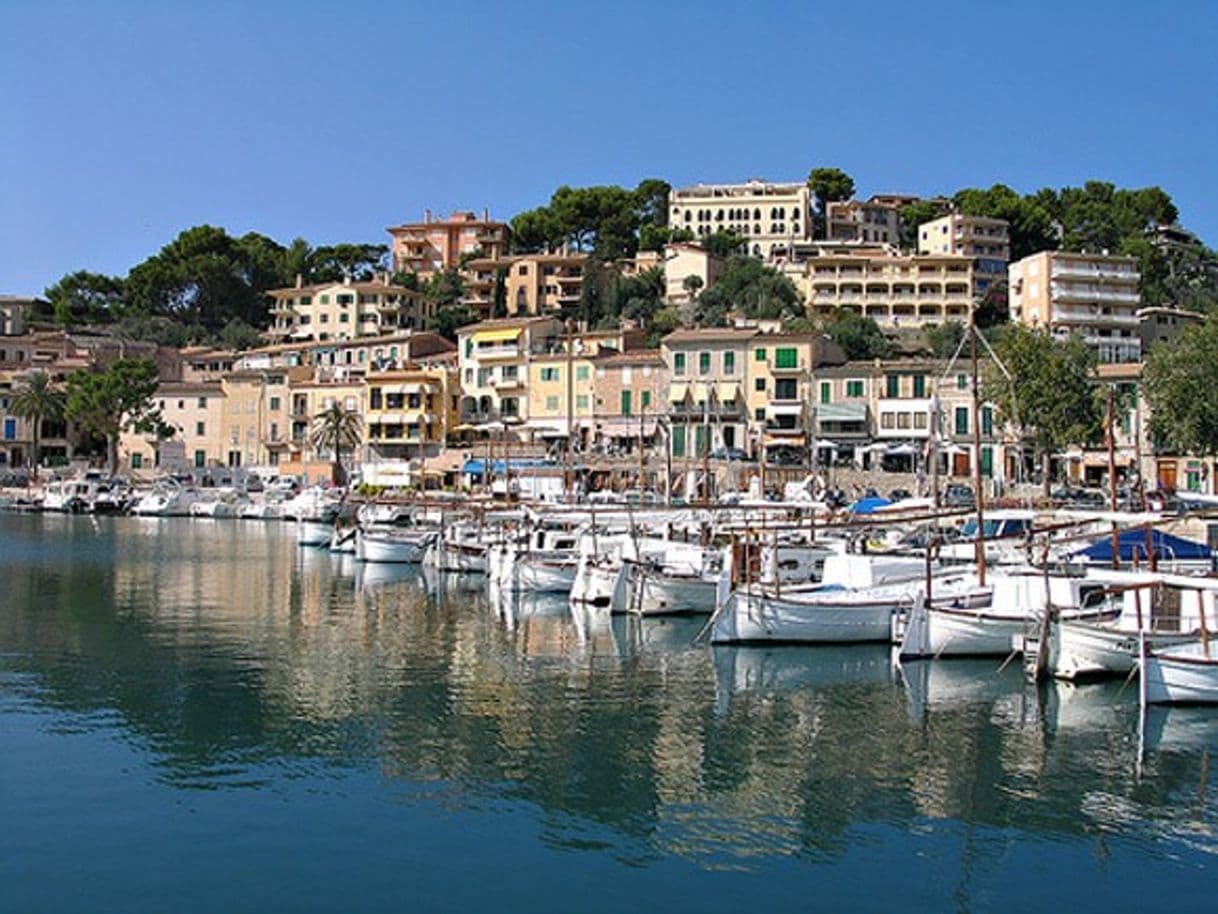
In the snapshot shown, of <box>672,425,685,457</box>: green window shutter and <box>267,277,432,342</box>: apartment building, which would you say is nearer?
<box>672,425,685,457</box>: green window shutter

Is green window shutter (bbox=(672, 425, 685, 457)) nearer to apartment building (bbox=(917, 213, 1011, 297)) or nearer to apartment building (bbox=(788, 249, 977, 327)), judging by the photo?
apartment building (bbox=(788, 249, 977, 327))

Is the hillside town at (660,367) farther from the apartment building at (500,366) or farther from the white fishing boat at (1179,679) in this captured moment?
the white fishing boat at (1179,679)

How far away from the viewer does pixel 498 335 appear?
87.2 meters

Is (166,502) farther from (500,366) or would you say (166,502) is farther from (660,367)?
(660,367)

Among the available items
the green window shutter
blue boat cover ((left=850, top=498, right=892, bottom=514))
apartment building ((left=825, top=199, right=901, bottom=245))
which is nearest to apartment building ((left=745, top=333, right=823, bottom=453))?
the green window shutter

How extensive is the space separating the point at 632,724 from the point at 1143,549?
62.5ft

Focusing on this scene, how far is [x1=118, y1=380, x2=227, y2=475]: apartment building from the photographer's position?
316 feet

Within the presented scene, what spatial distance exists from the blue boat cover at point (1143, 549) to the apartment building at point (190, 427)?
243ft

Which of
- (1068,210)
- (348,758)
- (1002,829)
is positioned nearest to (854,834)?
(1002,829)

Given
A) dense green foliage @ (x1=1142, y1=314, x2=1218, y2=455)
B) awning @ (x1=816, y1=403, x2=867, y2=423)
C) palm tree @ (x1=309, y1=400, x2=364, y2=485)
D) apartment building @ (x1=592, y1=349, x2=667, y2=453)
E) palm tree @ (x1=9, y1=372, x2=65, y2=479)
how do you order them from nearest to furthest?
dense green foliage @ (x1=1142, y1=314, x2=1218, y2=455) → awning @ (x1=816, y1=403, x2=867, y2=423) → apartment building @ (x1=592, y1=349, x2=667, y2=453) → palm tree @ (x1=309, y1=400, x2=364, y2=485) → palm tree @ (x1=9, y1=372, x2=65, y2=479)

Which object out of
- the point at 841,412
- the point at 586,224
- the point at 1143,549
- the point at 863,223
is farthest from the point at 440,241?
the point at 1143,549

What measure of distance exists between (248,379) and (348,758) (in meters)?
79.8

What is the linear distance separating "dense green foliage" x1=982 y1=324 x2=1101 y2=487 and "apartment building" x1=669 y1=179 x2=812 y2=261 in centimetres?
6282

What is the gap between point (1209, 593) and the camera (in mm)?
25250
